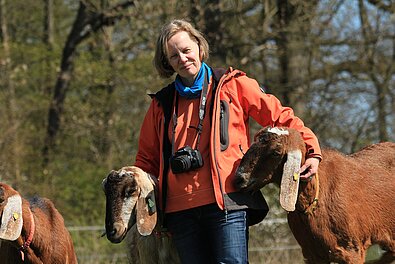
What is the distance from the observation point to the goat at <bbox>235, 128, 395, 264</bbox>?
561 centimetres

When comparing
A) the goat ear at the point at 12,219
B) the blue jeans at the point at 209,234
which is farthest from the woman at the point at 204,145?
the goat ear at the point at 12,219

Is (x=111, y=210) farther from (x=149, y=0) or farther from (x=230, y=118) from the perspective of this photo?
(x=149, y=0)

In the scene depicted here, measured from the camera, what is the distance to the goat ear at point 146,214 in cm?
554

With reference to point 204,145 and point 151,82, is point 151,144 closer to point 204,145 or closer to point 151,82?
point 204,145

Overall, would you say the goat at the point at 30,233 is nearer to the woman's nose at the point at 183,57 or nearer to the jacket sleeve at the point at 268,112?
the woman's nose at the point at 183,57

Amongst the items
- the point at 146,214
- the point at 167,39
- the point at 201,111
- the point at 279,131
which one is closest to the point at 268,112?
the point at 279,131

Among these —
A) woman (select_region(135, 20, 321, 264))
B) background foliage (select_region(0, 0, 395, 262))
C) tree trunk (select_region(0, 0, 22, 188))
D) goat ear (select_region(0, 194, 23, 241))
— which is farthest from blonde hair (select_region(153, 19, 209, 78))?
tree trunk (select_region(0, 0, 22, 188))

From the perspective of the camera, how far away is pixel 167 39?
558cm

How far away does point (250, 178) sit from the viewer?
18.0 feet

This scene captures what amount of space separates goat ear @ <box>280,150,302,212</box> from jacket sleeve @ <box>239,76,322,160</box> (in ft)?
0.40

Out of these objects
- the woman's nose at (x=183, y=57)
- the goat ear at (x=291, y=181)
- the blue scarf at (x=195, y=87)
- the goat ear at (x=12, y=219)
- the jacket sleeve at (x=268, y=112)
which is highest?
the woman's nose at (x=183, y=57)

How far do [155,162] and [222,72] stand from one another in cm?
79

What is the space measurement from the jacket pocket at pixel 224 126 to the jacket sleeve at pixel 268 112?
0.17 m

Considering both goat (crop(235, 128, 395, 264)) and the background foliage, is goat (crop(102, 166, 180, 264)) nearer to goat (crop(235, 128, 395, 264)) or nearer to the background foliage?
goat (crop(235, 128, 395, 264))
